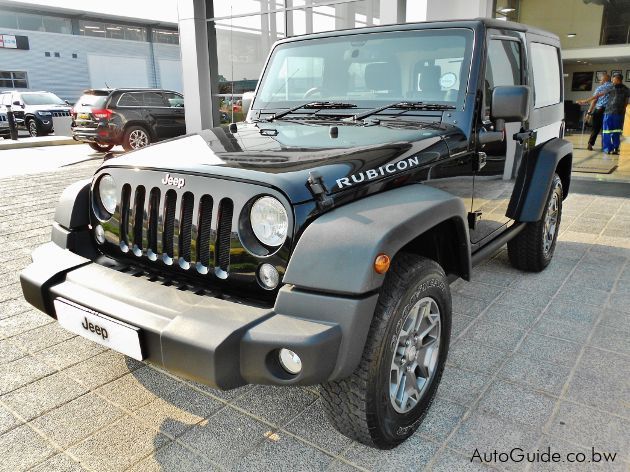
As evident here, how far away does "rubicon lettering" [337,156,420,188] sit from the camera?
201cm

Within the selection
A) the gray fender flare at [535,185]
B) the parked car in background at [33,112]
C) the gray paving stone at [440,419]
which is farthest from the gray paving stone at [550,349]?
the parked car in background at [33,112]

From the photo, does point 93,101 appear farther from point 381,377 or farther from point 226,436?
point 381,377

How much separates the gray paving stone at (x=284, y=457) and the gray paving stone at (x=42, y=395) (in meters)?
1.01

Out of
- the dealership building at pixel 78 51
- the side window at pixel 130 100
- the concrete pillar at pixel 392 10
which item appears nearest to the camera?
the concrete pillar at pixel 392 10

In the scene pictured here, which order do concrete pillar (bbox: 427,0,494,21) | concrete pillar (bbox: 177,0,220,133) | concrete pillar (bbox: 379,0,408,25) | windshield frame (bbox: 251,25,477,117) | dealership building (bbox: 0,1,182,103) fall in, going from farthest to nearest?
dealership building (bbox: 0,1,182,103) < concrete pillar (bbox: 177,0,220,133) < concrete pillar (bbox: 427,0,494,21) < concrete pillar (bbox: 379,0,408,25) < windshield frame (bbox: 251,25,477,117)

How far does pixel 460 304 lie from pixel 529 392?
1076 millimetres

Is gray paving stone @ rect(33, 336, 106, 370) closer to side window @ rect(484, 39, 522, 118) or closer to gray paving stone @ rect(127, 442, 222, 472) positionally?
gray paving stone @ rect(127, 442, 222, 472)

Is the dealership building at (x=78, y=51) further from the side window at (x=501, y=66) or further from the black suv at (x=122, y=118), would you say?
the side window at (x=501, y=66)

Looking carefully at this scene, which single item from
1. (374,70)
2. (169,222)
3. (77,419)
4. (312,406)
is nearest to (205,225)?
(169,222)

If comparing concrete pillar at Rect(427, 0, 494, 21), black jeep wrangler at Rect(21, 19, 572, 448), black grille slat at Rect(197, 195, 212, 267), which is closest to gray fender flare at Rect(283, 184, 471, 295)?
black jeep wrangler at Rect(21, 19, 572, 448)

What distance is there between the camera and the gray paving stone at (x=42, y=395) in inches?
94.1

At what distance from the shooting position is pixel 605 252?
4.67 metres

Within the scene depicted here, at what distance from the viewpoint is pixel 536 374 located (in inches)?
104

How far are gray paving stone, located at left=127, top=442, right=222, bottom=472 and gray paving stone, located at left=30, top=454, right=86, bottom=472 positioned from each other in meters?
0.22
